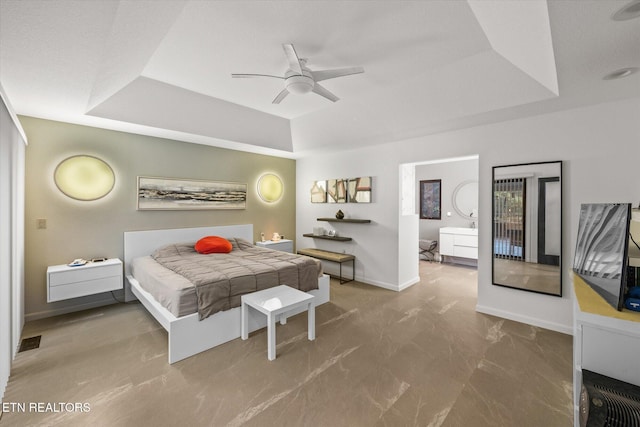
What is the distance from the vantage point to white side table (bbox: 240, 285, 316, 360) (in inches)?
98.7

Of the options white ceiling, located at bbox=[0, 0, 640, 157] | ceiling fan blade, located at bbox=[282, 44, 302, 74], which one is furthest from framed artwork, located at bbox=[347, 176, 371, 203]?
ceiling fan blade, located at bbox=[282, 44, 302, 74]

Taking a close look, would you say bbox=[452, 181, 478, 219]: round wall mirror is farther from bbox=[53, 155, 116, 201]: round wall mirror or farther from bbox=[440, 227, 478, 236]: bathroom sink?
bbox=[53, 155, 116, 201]: round wall mirror

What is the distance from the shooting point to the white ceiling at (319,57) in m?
1.74

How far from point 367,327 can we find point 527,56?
10.1 ft

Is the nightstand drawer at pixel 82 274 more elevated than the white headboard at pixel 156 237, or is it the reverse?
the white headboard at pixel 156 237

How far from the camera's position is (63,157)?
3.51m

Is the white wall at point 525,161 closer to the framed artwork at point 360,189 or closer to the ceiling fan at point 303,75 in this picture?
the framed artwork at point 360,189

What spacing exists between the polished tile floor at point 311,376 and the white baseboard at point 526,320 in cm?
11

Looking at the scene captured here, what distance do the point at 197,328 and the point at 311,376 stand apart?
118 cm

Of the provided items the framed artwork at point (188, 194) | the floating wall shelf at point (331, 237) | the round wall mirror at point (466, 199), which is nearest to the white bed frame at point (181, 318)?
the framed artwork at point (188, 194)

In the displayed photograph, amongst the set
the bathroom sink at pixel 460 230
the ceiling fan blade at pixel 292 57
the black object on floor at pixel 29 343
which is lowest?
the black object on floor at pixel 29 343

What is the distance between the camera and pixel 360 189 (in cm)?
501

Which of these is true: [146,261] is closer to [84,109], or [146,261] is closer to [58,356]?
[58,356]

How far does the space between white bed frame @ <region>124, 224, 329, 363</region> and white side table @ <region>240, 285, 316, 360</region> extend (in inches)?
4.7
